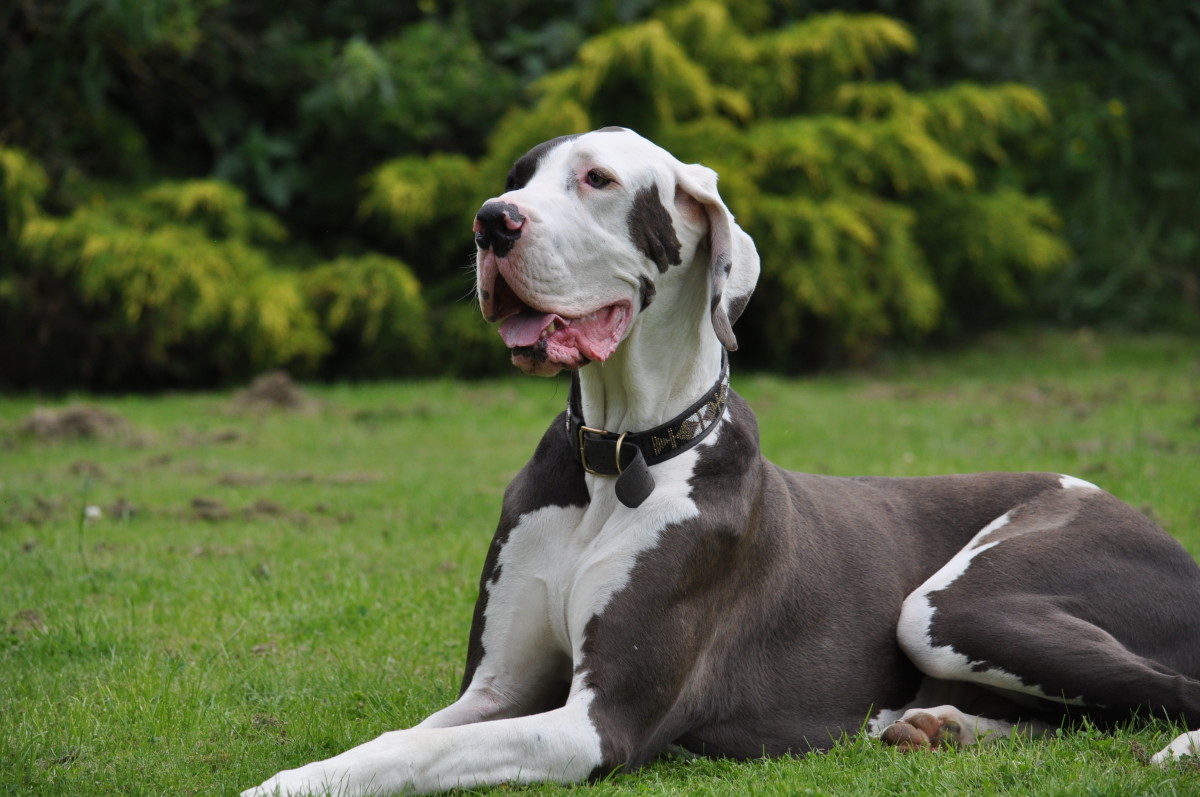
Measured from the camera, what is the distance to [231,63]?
12172mm

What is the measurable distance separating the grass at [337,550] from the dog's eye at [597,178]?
145cm

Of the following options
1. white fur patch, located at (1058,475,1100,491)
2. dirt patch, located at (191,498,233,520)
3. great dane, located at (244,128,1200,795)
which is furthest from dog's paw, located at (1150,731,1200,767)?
dirt patch, located at (191,498,233,520)

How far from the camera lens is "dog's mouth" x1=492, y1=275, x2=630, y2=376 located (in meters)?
3.07

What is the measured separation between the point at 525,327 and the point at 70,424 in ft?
21.7

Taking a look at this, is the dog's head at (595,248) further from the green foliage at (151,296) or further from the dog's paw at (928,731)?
the green foliage at (151,296)

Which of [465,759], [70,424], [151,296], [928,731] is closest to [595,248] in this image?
[465,759]

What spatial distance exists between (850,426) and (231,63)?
7109 mm

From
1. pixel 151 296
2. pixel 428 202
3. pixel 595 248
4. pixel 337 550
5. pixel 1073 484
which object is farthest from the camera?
pixel 428 202

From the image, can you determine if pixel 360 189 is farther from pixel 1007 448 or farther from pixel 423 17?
pixel 1007 448

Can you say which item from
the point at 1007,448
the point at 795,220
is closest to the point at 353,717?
the point at 1007,448

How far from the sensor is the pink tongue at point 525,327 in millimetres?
3076

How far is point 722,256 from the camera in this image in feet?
10.6

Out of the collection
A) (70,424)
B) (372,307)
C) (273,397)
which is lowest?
(273,397)

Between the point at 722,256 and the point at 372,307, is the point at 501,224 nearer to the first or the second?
the point at 722,256
